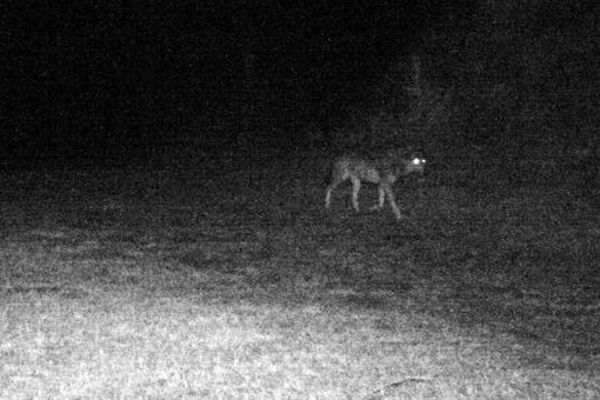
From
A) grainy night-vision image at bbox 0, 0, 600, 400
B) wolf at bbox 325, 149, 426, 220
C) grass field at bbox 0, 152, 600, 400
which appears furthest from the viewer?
wolf at bbox 325, 149, 426, 220

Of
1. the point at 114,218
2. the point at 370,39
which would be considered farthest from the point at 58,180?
the point at 370,39

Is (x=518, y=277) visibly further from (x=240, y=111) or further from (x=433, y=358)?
(x=240, y=111)

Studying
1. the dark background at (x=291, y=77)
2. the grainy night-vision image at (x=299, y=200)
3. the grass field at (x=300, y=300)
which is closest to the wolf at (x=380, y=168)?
the grainy night-vision image at (x=299, y=200)

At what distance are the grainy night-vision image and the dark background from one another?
0.24ft

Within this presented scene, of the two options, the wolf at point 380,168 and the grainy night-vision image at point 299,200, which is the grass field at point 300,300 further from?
the wolf at point 380,168

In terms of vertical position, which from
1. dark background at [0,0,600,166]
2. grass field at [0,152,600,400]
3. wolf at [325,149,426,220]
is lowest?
grass field at [0,152,600,400]

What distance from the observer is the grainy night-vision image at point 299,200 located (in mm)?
5945

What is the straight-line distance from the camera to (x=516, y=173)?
19.3m

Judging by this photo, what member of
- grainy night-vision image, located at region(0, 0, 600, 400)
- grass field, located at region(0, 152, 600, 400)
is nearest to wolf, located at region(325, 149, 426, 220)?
grainy night-vision image, located at region(0, 0, 600, 400)

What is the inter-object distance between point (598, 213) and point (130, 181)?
1075cm

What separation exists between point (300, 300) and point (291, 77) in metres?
21.6

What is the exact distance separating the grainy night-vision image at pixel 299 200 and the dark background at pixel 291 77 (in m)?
0.07

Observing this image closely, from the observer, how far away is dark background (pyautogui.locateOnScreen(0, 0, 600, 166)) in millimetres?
21047

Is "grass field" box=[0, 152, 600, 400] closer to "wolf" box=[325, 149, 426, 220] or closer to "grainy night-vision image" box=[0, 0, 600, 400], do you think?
"grainy night-vision image" box=[0, 0, 600, 400]
